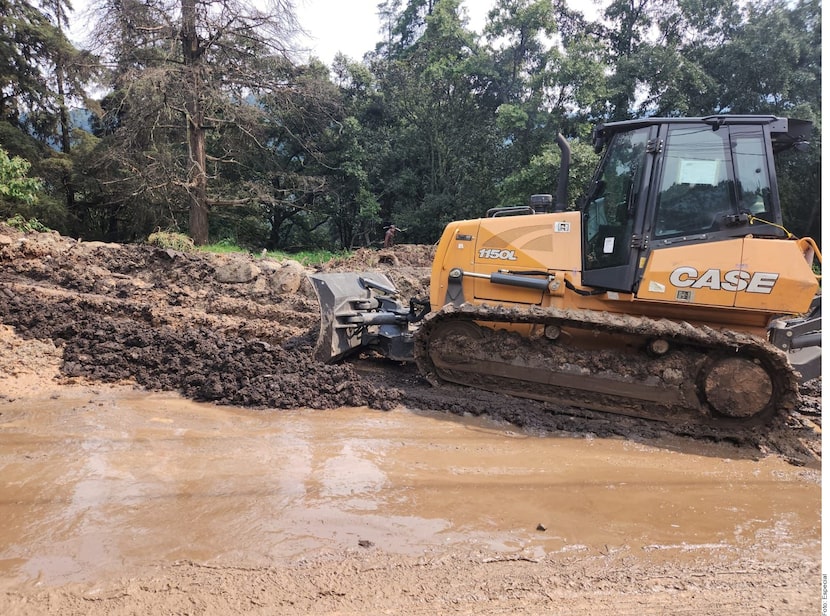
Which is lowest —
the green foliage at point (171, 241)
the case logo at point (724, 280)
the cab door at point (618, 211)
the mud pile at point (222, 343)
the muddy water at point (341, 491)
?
the muddy water at point (341, 491)

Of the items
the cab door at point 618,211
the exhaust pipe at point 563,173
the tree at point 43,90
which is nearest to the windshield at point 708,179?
the cab door at point 618,211

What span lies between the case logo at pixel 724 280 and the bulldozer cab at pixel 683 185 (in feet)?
0.87

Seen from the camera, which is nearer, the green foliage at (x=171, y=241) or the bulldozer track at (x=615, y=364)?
the bulldozer track at (x=615, y=364)

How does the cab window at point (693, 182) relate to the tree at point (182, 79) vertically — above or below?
below

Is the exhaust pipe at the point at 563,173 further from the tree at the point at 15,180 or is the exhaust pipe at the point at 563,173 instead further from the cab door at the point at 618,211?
the tree at the point at 15,180

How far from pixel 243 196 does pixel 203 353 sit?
47.1ft

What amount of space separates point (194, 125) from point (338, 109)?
564cm

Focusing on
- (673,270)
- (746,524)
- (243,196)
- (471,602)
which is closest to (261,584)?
(471,602)

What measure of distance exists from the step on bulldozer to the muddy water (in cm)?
60

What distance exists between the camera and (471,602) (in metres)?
2.34

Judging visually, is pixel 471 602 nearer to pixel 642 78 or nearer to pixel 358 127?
pixel 642 78

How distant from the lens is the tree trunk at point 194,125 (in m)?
15.7

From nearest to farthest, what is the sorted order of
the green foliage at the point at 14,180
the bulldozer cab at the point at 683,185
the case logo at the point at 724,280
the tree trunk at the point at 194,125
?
the case logo at the point at 724,280 < the bulldozer cab at the point at 683,185 < the green foliage at the point at 14,180 < the tree trunk at the point at 194,125

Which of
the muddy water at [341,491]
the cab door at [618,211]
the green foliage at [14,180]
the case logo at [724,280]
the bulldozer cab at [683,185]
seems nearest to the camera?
the muddy water at [341,491]
